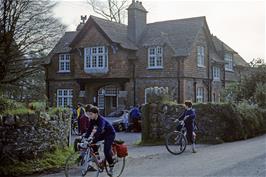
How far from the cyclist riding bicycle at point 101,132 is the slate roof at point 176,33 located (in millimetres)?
25437

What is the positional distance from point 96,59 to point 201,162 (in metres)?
26.3

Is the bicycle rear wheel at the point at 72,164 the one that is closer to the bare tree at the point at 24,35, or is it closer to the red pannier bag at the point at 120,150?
the red pannier bag at the point at 120,150

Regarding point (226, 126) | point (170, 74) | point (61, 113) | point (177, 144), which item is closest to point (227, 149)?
point (177, 144)

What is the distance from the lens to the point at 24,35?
89.6 feet

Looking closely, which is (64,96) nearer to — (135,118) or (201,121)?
(135,118)

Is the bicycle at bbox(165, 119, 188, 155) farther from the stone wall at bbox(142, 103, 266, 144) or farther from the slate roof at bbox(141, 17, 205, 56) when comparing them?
the slate roof at bbox(141, 17, 205, 56)

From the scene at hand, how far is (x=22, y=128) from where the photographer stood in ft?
41.3

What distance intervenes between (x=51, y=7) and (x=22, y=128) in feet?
57.4

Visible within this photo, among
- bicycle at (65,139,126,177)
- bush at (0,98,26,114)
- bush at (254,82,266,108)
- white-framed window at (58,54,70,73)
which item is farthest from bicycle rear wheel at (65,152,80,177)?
white-framed window at (58,54,70,73)

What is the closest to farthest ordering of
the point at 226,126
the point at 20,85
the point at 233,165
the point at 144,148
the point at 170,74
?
1. the point at 233,165
2. the point at 144,148
3. the point at 226,126
4. the point at 20,85
5. the point at 170,74

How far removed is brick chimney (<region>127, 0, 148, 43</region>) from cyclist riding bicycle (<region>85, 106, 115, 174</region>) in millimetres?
28704

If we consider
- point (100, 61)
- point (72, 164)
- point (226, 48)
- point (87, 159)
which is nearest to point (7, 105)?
point (72, 164)

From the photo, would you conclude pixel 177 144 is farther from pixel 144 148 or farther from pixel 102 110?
pixel 102 110

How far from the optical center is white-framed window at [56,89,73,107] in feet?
138
